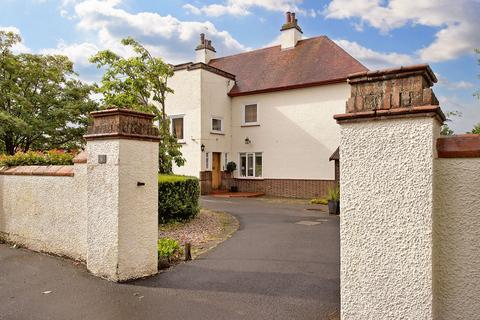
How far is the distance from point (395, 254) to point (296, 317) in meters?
1.56

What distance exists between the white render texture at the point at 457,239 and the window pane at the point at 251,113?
64.7ft

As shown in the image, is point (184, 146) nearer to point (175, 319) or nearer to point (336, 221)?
point (336, 221)

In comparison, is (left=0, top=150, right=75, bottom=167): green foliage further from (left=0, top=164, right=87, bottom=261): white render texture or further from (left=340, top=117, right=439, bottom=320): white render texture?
(left=340, top=117, right=439, bottom=320): white render texture

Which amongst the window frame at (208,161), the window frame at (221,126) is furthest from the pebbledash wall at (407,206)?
the window frame at (221,126)

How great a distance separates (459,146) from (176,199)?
345 inches

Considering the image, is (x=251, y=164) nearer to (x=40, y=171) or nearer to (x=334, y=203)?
(x=334, y=203)

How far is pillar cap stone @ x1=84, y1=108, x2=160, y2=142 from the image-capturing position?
16.8ft

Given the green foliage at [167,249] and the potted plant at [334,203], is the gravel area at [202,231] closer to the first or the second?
the green foliage at [167,249]

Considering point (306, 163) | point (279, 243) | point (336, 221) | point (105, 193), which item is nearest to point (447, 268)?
point (105, 193)

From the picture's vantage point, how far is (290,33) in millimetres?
23375

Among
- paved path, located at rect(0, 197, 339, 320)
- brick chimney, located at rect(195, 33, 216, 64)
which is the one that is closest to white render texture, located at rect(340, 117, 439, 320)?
paved path, located at rect(0, 197, 339, 320)

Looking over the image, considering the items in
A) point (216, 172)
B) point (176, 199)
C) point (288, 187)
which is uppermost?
point (216, 172)

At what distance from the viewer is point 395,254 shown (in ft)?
9.46

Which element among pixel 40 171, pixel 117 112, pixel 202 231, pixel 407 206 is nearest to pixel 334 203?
pixel 202 231
